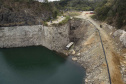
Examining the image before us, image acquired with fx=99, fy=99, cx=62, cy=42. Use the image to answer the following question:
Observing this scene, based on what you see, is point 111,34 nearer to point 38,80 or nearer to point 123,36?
point 123,36

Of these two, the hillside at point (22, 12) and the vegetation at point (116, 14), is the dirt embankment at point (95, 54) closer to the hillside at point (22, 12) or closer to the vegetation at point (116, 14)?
the vegetation at point (116, 14)

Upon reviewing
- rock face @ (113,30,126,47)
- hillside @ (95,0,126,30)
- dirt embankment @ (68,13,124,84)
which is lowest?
dirt embankment @ (68,13,124,84)

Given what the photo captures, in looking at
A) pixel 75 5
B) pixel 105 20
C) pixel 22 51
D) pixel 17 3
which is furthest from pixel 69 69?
pixel 75 5

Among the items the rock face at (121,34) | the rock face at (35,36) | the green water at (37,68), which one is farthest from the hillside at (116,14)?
the green water at (37,68)

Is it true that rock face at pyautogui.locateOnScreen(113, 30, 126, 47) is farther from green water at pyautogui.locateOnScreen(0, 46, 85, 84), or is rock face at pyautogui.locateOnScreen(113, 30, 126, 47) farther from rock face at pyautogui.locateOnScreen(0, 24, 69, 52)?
rock face at pyautogui.locateOnScreen(0, 24, 69, 52)

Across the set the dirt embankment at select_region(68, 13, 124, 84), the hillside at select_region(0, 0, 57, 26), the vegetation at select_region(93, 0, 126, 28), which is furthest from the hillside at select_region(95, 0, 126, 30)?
the hillside at select_region(0, 0, 57, 26)

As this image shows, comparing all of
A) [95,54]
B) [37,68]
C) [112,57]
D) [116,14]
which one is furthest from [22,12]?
[112,57]

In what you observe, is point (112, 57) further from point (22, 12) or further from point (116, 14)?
point (22, 12)
